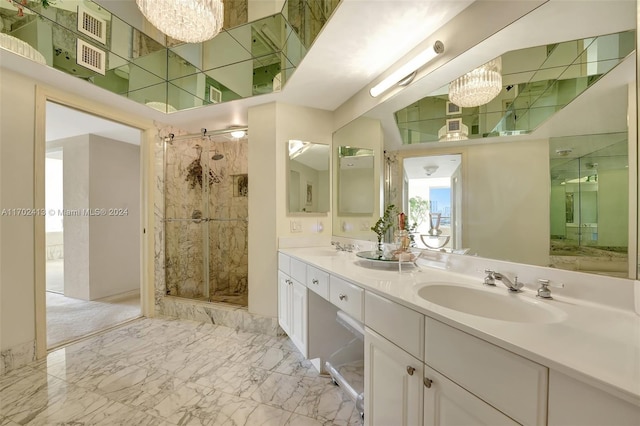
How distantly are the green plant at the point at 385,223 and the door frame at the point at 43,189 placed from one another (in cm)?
254

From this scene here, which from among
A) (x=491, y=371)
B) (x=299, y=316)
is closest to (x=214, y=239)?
(x=299, y=316)

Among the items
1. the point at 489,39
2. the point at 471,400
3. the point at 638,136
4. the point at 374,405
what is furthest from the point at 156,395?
the point at 489,39

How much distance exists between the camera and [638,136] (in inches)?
32.8

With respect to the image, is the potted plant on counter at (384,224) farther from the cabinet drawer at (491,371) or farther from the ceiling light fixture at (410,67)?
the cabinet drawer at (491,371)

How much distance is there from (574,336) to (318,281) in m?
1.20

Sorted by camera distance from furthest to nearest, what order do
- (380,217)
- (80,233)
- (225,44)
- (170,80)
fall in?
(80,233) → (170,80) → (225,44) → (380,217)

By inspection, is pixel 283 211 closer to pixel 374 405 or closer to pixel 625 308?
pixel 374 405

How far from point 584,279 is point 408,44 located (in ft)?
4.93

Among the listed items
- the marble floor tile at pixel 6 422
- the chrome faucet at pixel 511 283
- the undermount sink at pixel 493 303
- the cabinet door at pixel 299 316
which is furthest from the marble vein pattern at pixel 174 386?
the chrome faucet at pixel 511 283

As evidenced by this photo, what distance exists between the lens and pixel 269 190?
Result: 2449mm

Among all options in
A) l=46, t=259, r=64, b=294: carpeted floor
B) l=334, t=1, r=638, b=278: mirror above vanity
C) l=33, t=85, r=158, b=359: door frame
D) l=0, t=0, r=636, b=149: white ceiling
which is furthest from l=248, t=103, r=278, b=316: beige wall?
l=46, t=259, r=64, b=294: carpeted floor

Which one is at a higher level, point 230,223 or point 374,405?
point 230,223

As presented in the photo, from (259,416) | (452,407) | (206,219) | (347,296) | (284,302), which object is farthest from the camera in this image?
(206,219)

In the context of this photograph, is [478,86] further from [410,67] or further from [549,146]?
[549,146]
